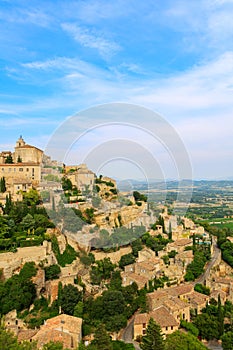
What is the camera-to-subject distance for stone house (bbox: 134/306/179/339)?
14820 millimetres

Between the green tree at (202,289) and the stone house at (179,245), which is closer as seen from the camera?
the green tree at (202,289)

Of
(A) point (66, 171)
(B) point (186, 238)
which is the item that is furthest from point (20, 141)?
(B) point (186, 238)

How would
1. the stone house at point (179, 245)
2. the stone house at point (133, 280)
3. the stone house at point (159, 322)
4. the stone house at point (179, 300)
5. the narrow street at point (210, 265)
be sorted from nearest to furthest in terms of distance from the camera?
the stone house at point (159, 322) → the stone house at point (179, 300) → the stone house at point (133, 280) → the narrow street at point (210, 265) → the stone house at point (179, 245)

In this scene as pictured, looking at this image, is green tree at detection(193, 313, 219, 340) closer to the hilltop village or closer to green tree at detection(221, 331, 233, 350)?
the hilltop village

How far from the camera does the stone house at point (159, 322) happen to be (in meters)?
14.8

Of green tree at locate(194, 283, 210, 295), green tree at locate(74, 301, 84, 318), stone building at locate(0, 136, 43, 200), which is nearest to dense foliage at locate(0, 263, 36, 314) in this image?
green tree at locate(74, 301, 84, 318)

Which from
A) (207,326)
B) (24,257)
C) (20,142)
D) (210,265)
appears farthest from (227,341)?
(20,142)

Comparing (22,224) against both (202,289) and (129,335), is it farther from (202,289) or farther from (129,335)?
(202,289)

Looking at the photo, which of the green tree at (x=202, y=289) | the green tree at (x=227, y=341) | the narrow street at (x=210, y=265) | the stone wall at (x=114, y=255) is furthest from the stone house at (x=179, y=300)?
the stone wall at (x=114, y=255)

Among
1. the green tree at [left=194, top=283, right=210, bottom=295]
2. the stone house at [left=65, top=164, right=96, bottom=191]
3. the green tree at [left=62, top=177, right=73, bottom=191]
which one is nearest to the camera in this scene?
the green tree at [left=194, top=283, right=210, bottom=295]

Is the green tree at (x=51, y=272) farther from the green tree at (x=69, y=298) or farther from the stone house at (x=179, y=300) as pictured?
the stone house at (x=179, y=300)

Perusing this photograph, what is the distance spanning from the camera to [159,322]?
15.0 metres

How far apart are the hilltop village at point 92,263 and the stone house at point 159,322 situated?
49mm

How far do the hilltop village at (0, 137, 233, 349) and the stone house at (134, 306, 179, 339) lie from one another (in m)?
0.05
